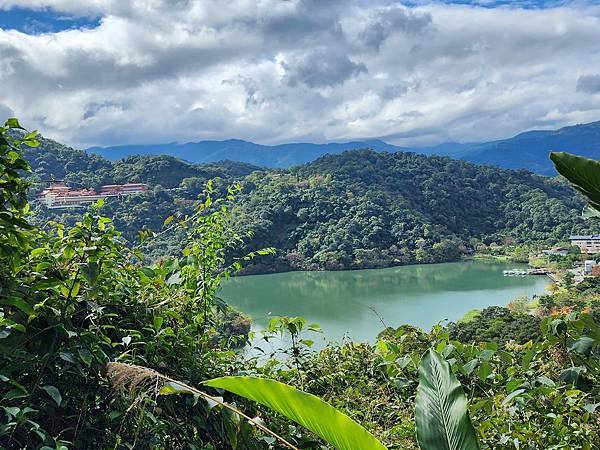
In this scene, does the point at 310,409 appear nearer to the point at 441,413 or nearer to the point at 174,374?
the point at 441,413

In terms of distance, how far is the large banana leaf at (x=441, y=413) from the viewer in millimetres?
628

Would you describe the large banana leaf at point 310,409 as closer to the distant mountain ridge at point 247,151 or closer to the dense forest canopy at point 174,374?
the dense forest canopy at point 174,374

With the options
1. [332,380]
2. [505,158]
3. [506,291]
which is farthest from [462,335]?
[505,158]

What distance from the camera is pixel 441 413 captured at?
648 mm

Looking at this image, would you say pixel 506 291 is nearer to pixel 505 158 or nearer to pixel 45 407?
pixel 45 407

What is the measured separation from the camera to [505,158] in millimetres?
142250

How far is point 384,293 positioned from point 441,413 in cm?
2248

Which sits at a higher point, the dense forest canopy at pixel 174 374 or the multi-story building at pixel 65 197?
the multi-story building at pixel 65 197

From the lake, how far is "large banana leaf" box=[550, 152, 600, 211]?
39.6 feet

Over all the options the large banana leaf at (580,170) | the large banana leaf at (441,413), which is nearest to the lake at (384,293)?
the large banana leaf at (580,170)

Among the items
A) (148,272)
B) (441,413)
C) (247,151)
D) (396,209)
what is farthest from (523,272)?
(247,151)

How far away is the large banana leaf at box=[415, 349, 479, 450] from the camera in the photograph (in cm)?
63

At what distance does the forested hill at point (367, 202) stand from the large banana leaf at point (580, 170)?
20.3 m

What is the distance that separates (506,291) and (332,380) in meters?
23.8
